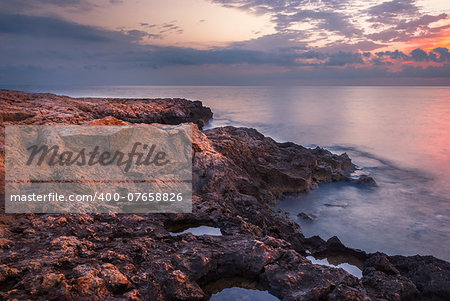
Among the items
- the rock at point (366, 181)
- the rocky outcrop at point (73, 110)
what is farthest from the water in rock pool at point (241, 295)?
the rock at point (366, 181)

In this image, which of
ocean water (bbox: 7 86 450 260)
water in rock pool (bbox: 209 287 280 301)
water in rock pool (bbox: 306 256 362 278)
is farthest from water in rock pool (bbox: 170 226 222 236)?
ocean water (bbox: 7 86 450 260)

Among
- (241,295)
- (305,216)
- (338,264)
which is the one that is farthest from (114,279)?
(305,216)

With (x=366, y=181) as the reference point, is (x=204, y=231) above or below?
above

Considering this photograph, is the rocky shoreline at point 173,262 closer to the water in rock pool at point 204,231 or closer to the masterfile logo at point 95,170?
the water in rock pool at point 204,231

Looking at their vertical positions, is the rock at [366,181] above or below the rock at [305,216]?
above

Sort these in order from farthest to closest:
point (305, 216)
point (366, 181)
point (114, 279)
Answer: point (366, 181)
point (305, 216)
point (114, 279)

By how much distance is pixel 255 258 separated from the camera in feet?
16.1

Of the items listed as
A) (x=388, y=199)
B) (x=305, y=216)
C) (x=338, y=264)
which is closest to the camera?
(x=338, y=264)

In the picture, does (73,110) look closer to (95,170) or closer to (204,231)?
(95,170)

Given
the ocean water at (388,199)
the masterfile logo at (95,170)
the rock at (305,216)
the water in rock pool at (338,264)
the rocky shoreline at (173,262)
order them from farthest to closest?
the rock at (305,216) < the ocean water at (388,199) < the water in rock pool at (338,264) < the masterfile logo at (95,170) < the rocky shoreline at (173,262)

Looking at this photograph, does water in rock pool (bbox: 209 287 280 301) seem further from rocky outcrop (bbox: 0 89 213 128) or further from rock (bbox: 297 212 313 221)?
rocky outcrop (bbox: 0 89 213 128)

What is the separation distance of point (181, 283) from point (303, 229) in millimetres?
7505

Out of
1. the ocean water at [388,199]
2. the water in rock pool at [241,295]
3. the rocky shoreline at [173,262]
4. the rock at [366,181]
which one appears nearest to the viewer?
the rocky shoreline at [173,262]

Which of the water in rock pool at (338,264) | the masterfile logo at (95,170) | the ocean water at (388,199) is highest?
the masterfile logo at (95,170)
